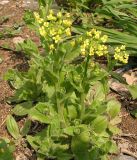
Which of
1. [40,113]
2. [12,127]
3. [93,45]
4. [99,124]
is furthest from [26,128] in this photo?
[93,45]

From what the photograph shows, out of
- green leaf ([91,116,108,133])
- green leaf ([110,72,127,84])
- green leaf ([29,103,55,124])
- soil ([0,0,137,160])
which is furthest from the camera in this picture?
green leaf ([110,72,127,84])

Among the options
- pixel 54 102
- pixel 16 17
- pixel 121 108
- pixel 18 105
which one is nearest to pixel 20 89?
pixel 18 105

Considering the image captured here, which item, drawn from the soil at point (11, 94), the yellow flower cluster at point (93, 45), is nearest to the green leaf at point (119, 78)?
the soil at point (11, 94)

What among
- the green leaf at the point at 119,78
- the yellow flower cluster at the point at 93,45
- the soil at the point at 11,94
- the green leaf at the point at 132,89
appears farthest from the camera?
the green leaf at the point at 119,78

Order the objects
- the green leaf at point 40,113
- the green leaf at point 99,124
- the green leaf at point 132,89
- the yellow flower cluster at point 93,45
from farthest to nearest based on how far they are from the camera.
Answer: the green leaf at point 132,89 → the green leaf at point 99,124 → the green leaf at point 40,113 → the yellow flower cluster at point 93,45

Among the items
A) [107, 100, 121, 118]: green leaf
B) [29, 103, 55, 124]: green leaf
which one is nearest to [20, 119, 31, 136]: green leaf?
[29, 103, 55, 124]: green leaf

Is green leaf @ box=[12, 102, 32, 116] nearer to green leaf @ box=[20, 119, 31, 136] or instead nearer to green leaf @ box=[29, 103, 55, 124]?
green leaf @ box=[20, 119, 31, 136]

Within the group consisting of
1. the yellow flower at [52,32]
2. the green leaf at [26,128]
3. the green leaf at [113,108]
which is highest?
the yellow flower at [52,32]

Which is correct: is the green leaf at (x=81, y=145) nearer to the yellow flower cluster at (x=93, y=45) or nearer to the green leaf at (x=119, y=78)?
the yellow flower cluster at (x=93, y=45)

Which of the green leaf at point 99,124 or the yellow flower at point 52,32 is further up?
the yellow flower at point 52,32
